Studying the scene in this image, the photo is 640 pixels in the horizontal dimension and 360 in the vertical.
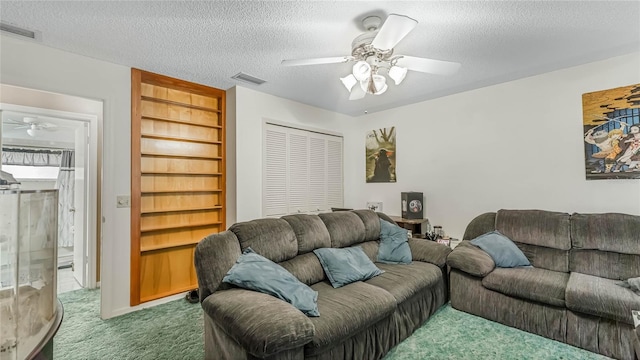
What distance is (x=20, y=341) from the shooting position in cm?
97

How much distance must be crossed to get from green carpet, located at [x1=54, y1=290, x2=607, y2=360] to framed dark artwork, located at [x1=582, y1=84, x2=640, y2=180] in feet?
5.78

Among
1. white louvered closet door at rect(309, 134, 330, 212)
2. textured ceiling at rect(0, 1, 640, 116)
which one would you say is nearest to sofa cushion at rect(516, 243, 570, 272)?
textured ceiling at rect(0, 1, 640, 116)

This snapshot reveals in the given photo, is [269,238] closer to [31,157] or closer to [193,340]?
[193,340]

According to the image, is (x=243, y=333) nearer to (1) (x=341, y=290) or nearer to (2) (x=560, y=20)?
(1) (x=341, y=290)

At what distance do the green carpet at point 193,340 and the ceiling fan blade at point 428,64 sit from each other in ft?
7.14

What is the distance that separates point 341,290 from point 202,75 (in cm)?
273

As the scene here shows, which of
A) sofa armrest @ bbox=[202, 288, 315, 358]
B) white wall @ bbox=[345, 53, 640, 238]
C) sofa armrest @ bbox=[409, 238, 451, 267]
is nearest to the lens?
sofa armrest @ bbox=[202, 288, 315, 358]

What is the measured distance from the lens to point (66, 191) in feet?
12.9

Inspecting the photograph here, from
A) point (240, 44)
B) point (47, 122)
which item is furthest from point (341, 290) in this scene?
point (47, 122)

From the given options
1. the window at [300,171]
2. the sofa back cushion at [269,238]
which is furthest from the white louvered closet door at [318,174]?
the sofa back cushion at [269,238]

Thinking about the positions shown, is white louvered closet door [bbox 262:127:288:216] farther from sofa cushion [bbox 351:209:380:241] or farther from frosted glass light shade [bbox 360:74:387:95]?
frosted glass light shade [bbox 360:74:387:95]

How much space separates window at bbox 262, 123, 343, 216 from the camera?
381 centimetres

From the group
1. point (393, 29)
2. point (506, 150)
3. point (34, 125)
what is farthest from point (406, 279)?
point (34, 125)

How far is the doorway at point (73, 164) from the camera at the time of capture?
11.3 feet
